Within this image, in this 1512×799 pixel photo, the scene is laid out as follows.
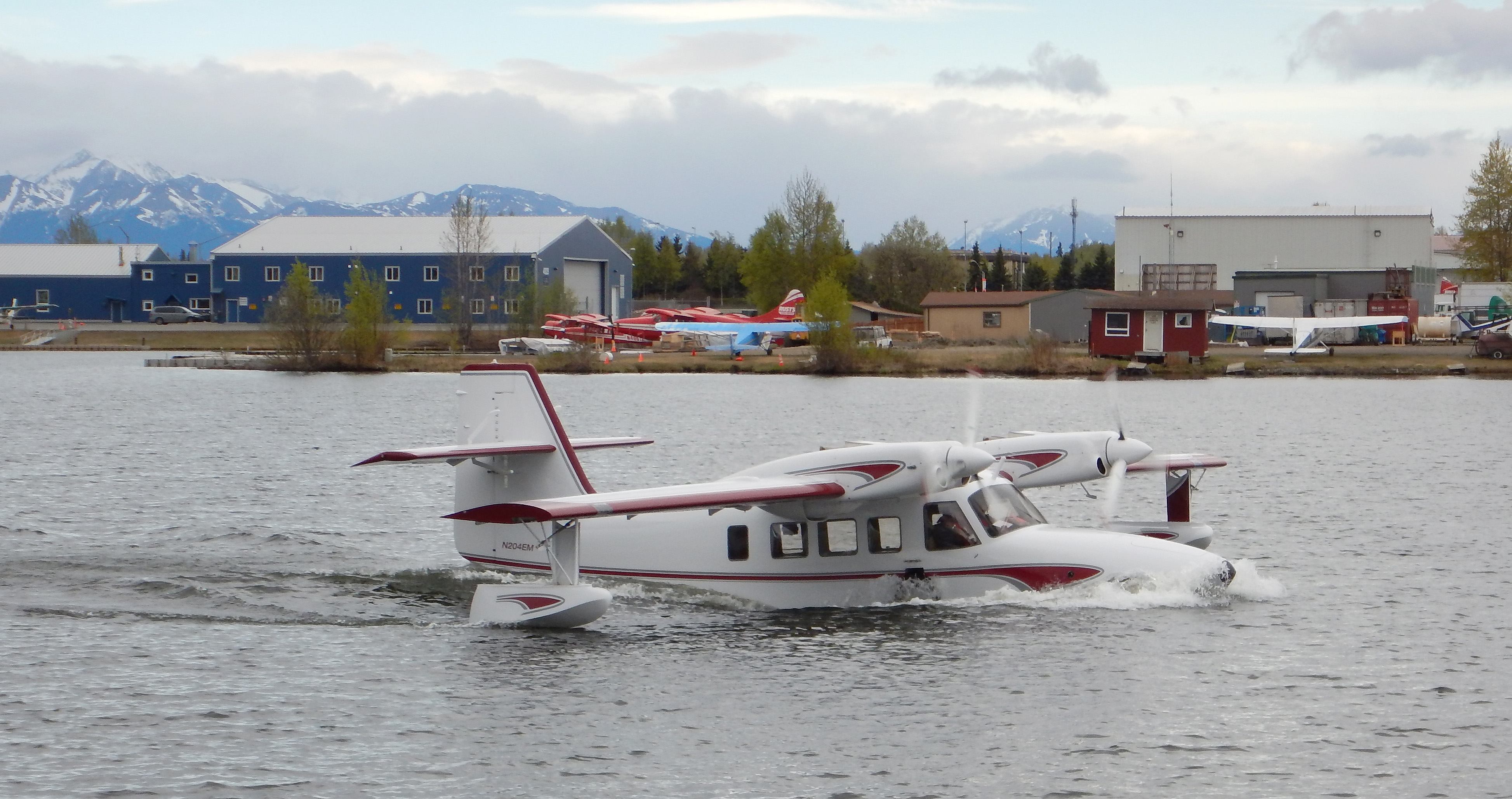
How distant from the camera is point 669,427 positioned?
5300 cm

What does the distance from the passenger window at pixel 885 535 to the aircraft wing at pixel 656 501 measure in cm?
149

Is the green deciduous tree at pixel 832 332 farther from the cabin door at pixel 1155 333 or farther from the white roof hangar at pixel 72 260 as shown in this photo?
the white roof hangar at pixel 72 260

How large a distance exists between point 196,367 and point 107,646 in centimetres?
7849

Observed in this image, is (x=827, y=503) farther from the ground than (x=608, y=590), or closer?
farther from the ground

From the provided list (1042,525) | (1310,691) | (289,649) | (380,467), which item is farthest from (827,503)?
(380,467)

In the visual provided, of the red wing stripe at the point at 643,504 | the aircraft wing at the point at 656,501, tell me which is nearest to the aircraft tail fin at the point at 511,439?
the aircraft wing at the point at 656,501

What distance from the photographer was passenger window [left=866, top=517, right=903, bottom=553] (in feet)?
66.2

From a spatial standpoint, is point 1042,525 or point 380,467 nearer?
point 1042,525

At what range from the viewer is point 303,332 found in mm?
85812

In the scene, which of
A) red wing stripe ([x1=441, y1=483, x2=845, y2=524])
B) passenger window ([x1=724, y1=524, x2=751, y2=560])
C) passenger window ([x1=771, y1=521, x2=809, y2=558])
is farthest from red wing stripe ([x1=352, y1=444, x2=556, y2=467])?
passenger window ([x1=771, y1=521, x2=809, y2=558])

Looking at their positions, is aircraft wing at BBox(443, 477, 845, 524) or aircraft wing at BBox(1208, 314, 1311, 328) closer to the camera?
aircraft wing at BBox(443, 477, 845, 524)

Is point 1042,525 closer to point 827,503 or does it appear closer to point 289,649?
point 827,503

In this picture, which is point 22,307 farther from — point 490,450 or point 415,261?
point 490,450

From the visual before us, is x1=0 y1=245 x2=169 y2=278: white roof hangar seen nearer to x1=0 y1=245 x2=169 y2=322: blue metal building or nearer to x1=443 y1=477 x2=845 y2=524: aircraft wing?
x1=0 y1=245 x2=169 y2=322: blue metal building
